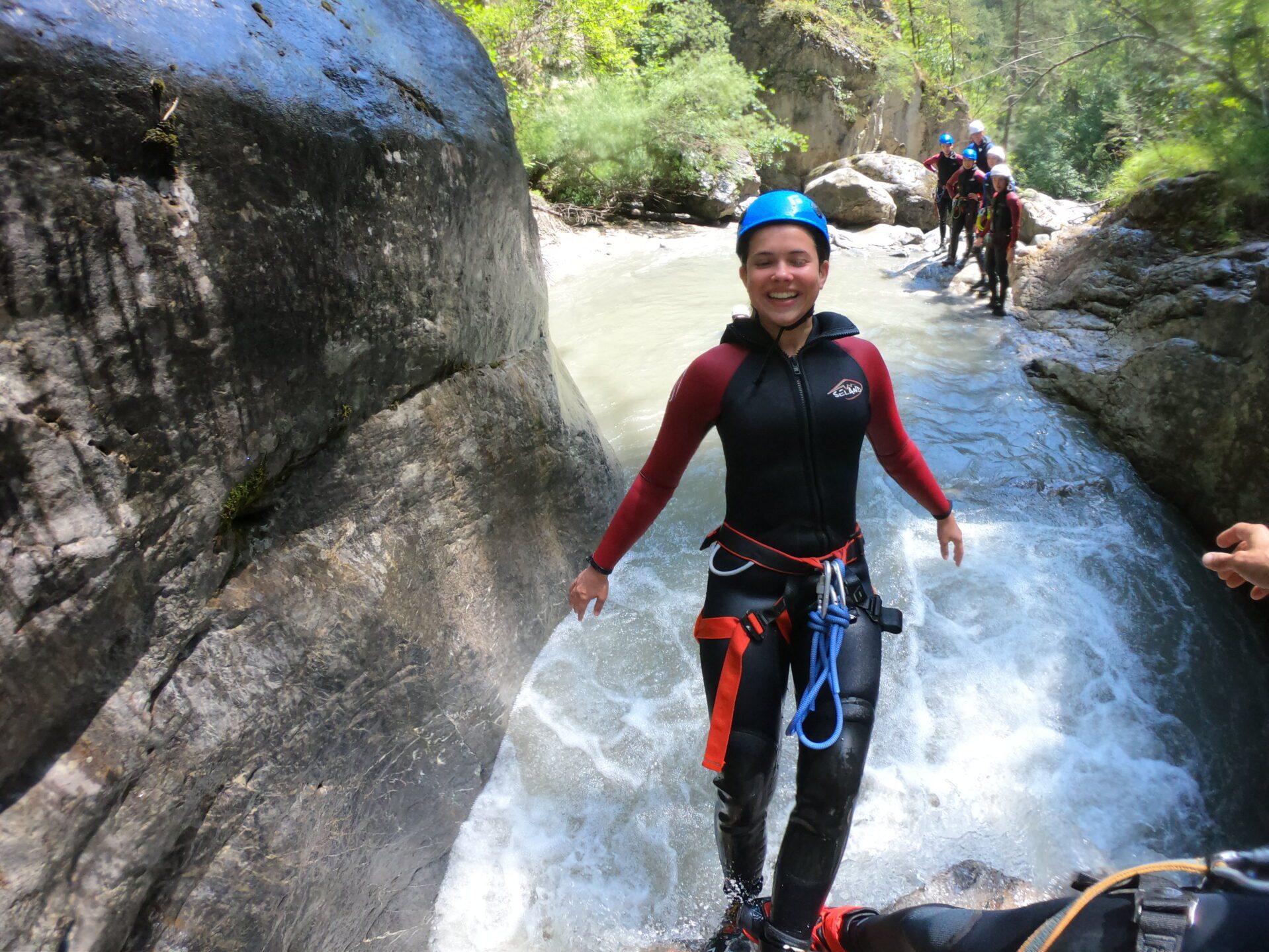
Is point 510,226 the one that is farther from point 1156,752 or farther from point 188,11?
point 1156,752

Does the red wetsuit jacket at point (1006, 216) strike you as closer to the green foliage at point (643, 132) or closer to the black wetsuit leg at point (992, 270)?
the black wetsuit leg at point (992, 270)

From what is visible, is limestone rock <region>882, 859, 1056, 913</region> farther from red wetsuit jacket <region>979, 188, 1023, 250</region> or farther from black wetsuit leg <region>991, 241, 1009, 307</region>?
black wetsuit leg <region>991, 241, 1009, 307</region>

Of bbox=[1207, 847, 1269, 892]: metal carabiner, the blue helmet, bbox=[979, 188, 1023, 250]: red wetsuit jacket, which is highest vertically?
the blue helmet

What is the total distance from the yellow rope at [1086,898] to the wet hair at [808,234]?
1576mm

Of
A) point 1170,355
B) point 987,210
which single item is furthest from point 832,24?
point 1170,355

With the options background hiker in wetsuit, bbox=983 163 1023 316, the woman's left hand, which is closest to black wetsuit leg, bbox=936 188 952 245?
background hiker in wetsuit, bbox=983 163 1023 316

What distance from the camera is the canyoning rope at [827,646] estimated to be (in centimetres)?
192

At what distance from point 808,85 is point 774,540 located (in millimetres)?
23837

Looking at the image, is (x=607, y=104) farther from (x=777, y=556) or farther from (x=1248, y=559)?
(x=1248, y=559)

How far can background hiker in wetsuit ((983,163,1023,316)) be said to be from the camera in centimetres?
848

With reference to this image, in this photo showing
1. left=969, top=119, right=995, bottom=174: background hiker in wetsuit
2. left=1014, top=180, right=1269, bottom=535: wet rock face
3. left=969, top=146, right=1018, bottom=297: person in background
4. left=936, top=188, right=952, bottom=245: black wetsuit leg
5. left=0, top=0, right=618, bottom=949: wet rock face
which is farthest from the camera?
left=936, top=188, right=952, bottom=245: black wetsuit leg

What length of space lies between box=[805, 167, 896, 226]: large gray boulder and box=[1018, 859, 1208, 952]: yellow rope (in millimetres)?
17107

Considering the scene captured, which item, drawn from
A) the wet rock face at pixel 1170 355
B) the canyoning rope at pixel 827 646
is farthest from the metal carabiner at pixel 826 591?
the wet rock face at pixel 1170 355

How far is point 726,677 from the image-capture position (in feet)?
6.64
